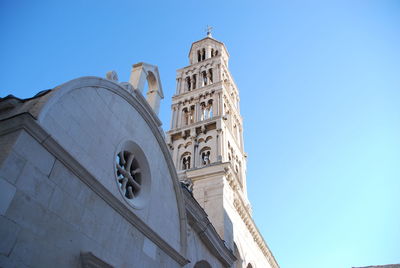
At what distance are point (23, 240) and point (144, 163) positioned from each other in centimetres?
564

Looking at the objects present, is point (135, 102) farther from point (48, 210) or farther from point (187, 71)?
point (187, 71)

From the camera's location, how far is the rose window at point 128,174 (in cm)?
1052

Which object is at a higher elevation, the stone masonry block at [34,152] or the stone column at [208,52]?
the stone column at [208,52]

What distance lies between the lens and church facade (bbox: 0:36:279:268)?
6660 millimetres

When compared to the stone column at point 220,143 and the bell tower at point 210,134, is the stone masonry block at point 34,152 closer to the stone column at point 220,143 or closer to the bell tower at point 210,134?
the bell tower at point 210,134

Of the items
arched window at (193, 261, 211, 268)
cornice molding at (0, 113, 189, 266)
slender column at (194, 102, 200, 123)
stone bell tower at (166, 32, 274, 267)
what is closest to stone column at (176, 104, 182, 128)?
stone bell tower at (166, 32, 274, 267)

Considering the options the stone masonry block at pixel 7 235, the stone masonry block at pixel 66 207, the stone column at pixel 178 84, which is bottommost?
the stone masonry block at pixel 7 235

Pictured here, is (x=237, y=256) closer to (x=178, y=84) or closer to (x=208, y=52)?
(x=178, y=84)

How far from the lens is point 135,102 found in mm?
11648

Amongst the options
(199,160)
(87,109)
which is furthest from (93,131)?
(199,160)

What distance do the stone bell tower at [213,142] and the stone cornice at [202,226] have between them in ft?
11.1

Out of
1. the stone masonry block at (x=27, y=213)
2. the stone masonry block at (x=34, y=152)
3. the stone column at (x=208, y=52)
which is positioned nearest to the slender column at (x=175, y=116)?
the stone column at (x=208, y=52)

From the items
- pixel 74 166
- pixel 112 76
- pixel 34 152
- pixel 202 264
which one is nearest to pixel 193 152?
pixel 202 264

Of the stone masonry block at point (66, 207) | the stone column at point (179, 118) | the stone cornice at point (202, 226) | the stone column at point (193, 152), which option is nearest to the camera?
the stone masonry block at point (66, 207)
